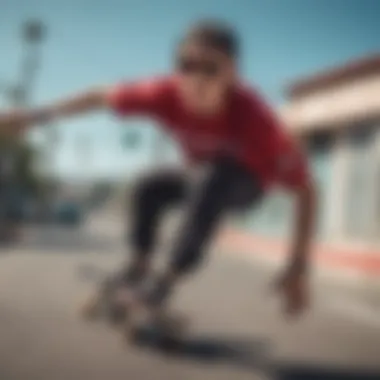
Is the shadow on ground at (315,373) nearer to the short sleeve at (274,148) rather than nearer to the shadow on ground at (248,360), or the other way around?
the shadow on ground at (248,360)

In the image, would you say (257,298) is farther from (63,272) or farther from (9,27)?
(9,27)

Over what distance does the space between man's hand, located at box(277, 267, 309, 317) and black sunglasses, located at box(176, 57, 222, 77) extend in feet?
1.15

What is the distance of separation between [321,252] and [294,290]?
0.27 feet

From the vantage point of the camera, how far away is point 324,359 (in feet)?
6.30

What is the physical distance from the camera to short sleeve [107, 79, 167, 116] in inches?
57.5

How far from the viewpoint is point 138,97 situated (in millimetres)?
1459

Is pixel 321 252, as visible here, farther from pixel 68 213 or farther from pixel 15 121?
pixel 15 121

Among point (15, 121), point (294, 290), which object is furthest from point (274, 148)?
point (15, 121)

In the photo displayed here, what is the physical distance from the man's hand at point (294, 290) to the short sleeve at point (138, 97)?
0.35m

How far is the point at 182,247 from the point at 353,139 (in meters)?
0.38

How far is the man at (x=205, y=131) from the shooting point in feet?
4.82

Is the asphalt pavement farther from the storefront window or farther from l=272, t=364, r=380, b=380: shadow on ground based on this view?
the storefront window

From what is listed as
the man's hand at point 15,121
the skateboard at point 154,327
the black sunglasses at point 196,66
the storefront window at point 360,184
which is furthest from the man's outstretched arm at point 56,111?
the storefront window at point 360,184

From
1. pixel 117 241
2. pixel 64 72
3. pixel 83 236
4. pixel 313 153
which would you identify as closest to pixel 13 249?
pixel 83 236
